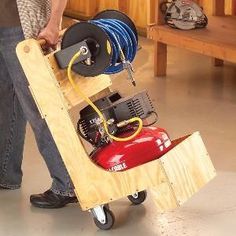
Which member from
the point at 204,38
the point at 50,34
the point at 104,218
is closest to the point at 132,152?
the point at 104,218

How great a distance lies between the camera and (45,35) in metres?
2.53

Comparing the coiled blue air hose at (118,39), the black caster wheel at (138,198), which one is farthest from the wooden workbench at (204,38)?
the coiled blue air hose at (118,39)

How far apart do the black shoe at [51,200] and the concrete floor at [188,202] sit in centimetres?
3

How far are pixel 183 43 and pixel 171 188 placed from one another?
247 centimetres

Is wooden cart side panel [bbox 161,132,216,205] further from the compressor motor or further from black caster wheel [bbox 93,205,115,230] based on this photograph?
black caster wheel [bbox 93,205,115,230]

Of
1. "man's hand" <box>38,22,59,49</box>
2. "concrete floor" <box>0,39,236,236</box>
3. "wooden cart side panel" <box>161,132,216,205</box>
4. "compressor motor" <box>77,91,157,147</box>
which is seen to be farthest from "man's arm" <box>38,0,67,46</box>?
"concrete floor" <box>0,39,236,236</box>

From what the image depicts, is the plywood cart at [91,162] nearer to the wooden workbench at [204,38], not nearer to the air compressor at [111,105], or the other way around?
the air compressor at [111,105]

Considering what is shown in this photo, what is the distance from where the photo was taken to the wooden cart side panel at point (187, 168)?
7.88 feet

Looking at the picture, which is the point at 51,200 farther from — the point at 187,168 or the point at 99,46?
the point at 99,46

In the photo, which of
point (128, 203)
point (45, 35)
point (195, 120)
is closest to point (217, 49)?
point (195, 120)

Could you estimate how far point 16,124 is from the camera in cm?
298

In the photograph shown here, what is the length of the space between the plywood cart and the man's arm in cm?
13

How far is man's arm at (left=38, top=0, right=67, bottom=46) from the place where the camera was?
8.29 feet

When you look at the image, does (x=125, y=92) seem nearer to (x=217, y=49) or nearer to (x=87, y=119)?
(x=217, y=49)
